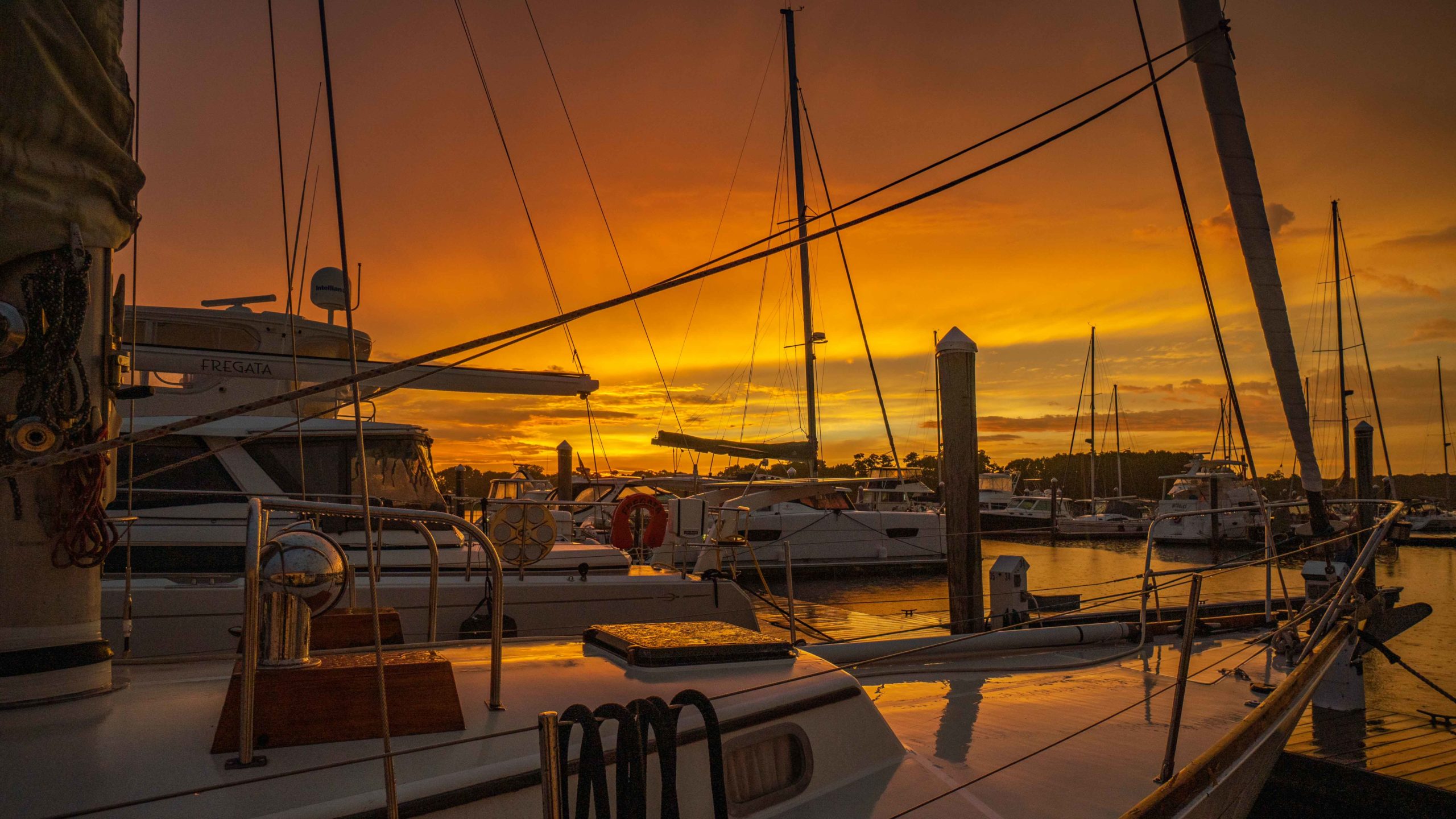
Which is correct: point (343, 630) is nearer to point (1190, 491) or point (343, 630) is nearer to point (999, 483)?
point (999, 483)

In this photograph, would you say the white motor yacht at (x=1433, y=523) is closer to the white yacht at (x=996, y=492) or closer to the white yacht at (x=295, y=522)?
the white yacht at (x=996, y=492)

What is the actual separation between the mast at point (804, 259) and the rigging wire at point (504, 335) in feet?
47.7

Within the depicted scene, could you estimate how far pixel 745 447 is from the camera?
18109 millimetres

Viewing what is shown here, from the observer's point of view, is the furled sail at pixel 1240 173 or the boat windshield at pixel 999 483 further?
the boat windshield at pixel 999 483

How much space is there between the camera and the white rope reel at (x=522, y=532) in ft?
27.0

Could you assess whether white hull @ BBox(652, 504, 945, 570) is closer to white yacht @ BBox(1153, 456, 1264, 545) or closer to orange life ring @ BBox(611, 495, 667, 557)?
orange life ring @ BBox(611, 495, 667, 557)

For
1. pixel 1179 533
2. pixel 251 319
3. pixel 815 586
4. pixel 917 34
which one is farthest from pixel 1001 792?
pixel 1179 533

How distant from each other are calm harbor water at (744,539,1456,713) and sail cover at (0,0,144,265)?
4726mm

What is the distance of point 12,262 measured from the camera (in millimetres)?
2449

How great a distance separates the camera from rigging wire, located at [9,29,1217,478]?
2.14 meters

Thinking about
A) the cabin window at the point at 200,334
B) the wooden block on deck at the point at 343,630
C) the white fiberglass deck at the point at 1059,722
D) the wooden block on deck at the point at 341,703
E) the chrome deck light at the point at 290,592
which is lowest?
the white fiberglass deck at the point at 1059,722

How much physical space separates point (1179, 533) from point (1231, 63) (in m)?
39.6

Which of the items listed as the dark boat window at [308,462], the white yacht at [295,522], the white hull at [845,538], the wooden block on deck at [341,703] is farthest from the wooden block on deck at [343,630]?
the white hull at [845,538]

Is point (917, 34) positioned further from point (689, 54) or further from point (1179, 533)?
point (1179, 533)
